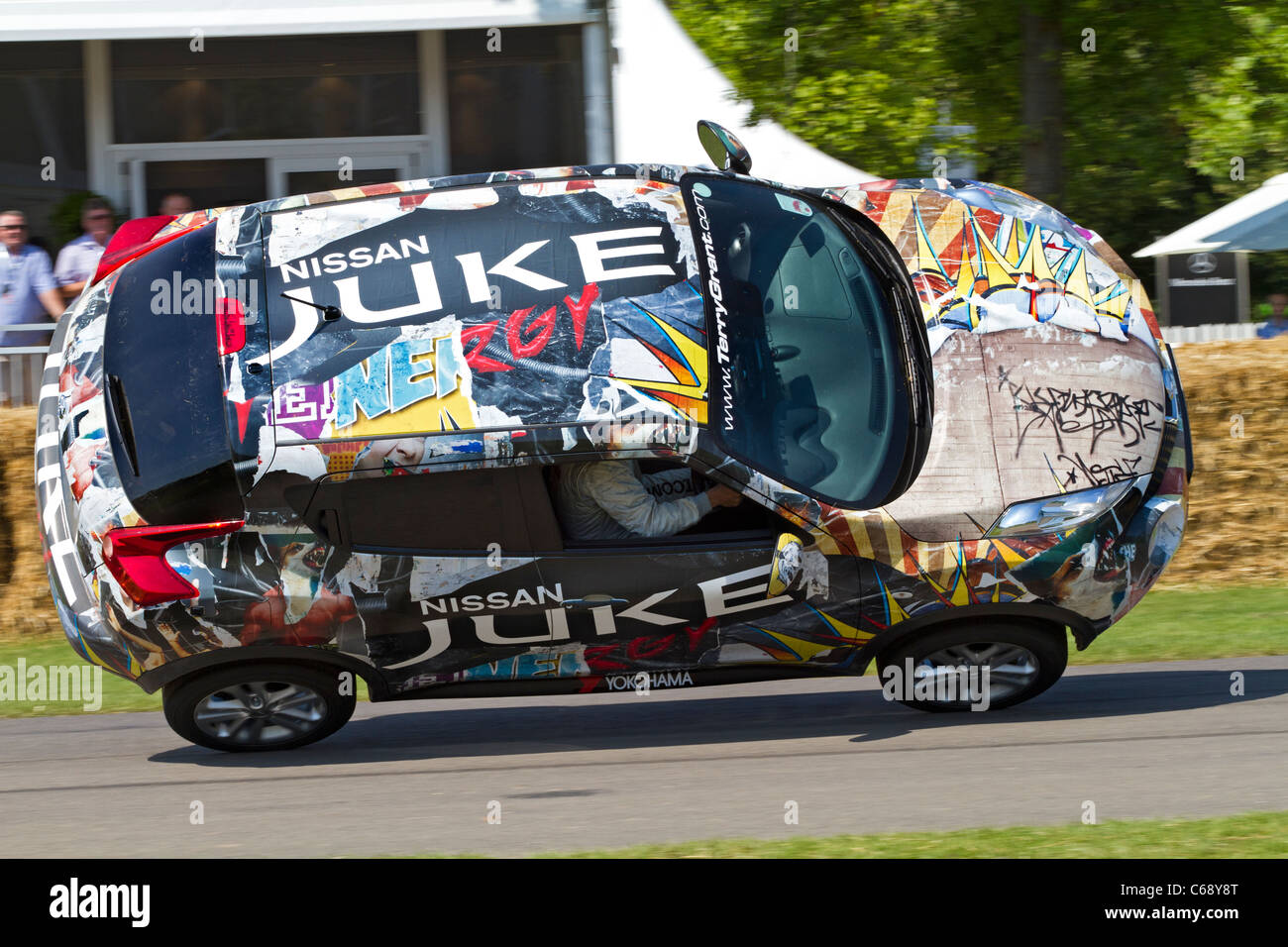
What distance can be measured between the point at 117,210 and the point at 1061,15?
8.06 meters

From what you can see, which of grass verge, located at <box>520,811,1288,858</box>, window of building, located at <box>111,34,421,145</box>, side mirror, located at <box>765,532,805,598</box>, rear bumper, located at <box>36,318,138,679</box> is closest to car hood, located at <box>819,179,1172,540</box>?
side mirror, located at <box>765,532,805,598</box>

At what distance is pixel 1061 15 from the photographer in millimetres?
9875

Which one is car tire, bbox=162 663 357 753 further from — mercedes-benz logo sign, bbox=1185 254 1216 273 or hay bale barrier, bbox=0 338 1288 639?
mercedes-benz logo sign, bbox=1185 254 1216 273

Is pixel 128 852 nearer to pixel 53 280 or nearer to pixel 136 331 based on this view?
pixel 136 331

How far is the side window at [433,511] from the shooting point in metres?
5.51

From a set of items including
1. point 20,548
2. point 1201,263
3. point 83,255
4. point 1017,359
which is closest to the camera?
point 1017,359

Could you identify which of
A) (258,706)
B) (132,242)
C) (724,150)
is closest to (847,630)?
(724,150)

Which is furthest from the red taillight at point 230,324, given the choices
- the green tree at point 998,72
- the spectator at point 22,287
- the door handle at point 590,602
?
the green tree at point 998,72

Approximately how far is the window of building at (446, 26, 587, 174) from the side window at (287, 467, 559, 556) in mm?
7877

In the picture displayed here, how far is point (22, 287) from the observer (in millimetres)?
9789

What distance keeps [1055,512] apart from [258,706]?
3.30 metres

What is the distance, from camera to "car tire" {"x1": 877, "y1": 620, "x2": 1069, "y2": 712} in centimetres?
598

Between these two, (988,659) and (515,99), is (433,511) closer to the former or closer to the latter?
(988,659)

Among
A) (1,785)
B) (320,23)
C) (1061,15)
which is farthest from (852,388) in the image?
(320,23)
